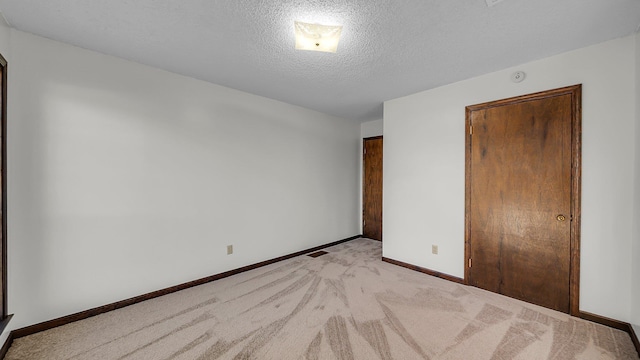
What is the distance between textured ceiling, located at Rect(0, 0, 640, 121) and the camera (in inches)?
64.2

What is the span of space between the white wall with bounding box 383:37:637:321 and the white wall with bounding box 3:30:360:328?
1740 millimetres

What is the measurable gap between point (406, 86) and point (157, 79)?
2792 mm

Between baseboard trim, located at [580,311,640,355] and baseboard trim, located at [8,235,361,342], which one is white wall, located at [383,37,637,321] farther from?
baseboard trim, located at [8,235,361,342]

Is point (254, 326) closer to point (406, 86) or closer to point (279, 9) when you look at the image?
point (279, 9)

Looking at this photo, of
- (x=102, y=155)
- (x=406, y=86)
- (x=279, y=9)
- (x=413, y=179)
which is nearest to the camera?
(x=279, y=9)

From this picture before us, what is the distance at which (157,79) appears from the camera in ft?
8.44

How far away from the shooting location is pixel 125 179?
238cm

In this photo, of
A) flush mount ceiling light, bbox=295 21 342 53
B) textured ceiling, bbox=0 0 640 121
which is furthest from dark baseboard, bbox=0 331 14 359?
flush mount ceiling light, bbox=295 21 342 53

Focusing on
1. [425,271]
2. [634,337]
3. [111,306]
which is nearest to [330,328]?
[425,271]

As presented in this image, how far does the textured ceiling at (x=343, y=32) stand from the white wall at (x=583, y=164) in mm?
208

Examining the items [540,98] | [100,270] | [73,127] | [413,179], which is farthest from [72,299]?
[540,98]

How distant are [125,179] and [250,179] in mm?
1349

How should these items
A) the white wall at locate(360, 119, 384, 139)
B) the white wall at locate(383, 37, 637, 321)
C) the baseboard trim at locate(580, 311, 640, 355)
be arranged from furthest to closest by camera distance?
the white wall at locate(360, 119, 384, 139) < the white wall at locate(383, 37, 637, 321) < the baseboard trim at locate(580, 311, 640, 355)

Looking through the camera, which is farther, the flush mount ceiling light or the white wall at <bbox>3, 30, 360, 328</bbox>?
the white wall at <bbox>3, 30, 360, 328</bbox>
